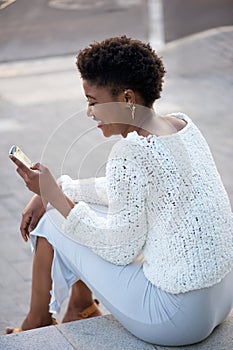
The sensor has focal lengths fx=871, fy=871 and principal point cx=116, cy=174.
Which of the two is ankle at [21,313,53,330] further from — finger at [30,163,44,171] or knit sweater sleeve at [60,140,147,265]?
finger at [30,163,44,171]

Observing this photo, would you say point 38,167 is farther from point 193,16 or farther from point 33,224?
point 193,16

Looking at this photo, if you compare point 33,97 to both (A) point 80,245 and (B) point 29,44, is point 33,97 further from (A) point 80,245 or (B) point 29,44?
(A) point 80,245

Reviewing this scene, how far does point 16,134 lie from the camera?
248 inches

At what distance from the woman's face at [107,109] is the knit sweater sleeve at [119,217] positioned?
130mm

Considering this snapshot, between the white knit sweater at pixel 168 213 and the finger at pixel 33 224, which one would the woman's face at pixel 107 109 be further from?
the finger at pixel 33 224

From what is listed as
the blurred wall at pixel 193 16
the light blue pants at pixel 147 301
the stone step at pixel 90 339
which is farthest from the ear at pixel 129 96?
the blurred wall at pixel 193 16

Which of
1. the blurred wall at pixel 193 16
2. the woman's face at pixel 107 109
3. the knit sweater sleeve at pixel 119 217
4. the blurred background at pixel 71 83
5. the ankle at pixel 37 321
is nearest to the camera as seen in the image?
the knit sweater sleeve at pixel 119 217

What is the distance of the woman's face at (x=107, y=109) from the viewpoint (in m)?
2.84

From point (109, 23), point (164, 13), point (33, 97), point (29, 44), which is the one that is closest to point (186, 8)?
point (164, 13)

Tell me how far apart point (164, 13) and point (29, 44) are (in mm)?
2373

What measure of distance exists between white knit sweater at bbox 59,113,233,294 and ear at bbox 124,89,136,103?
0.13 metres

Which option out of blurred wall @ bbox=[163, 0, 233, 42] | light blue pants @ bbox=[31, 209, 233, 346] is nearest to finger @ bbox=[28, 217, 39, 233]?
light blue pants @ bbox=[31, 209, 233, 346]

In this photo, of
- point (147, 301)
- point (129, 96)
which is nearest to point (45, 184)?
point (129, 96)

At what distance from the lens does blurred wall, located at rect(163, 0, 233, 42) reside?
1007cm
